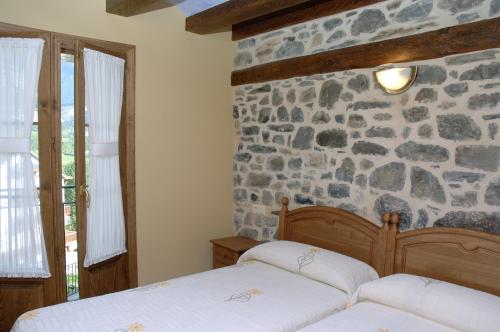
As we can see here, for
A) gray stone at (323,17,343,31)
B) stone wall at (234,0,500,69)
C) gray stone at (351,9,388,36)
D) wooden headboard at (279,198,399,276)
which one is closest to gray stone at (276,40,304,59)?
stone wall at (234,0,500,69)

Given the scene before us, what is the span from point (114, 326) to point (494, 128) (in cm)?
230

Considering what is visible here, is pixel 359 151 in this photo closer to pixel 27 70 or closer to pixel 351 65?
pixel 351 65

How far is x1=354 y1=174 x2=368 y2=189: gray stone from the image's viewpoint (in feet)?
9.48

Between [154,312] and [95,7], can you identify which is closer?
[154,312]

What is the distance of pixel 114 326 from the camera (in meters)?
1.96

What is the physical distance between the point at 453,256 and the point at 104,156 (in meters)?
2.52

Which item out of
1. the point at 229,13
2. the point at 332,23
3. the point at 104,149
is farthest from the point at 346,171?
the point at 104,149

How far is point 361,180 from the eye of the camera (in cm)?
291

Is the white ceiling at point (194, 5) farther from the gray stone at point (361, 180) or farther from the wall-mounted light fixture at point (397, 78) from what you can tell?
the gray stone at point (361, 180)

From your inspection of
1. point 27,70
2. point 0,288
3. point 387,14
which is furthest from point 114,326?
point 387,14

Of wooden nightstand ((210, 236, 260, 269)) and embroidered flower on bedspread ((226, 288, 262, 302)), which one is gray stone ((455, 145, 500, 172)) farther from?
wooden nightstand ((210, 236, 260, 269))

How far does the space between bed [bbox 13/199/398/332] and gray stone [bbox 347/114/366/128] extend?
0.65 m

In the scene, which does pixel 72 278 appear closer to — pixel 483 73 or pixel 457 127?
pixel 457 127

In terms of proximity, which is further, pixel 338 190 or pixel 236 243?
pixel 236 243
